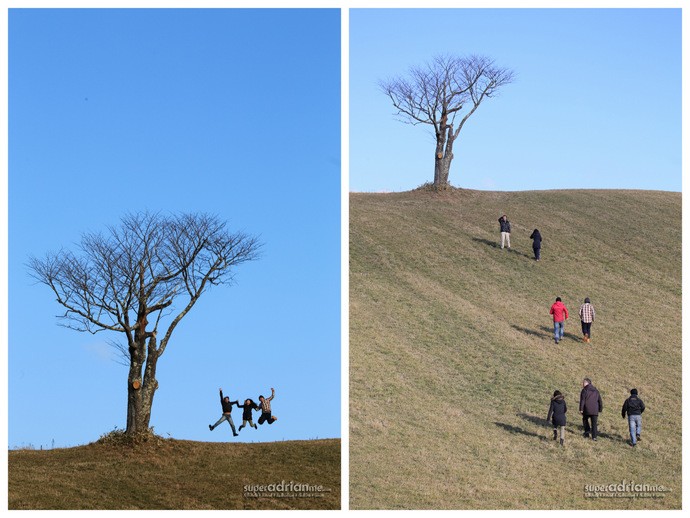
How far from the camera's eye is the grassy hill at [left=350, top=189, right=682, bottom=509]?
80.1 feet

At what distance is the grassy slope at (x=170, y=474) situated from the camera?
944 inches

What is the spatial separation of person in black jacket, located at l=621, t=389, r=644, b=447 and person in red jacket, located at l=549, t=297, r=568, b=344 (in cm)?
851

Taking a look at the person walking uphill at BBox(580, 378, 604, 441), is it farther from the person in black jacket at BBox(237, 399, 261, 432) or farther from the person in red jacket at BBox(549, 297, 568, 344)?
the person in black jacket at BBox(237, 399, 261, 432)

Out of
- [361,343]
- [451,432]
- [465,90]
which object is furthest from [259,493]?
[465,90]

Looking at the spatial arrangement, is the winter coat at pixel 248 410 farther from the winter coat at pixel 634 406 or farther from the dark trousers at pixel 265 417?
the winter coat at pixel 634 406

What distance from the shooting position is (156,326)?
2966cm

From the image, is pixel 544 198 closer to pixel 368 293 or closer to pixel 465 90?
pixel 465 90

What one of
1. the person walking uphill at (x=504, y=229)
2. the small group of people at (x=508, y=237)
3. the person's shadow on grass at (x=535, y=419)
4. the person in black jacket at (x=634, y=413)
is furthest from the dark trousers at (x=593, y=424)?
the person walking uphill at (x=504, y=229)

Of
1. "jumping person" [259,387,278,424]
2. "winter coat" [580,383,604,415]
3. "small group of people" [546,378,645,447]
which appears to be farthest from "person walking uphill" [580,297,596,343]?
"jumping person" [259,387,278,424]

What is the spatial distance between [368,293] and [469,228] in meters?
16.4

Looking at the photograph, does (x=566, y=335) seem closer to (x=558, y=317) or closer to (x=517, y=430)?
(x=558, y=317)

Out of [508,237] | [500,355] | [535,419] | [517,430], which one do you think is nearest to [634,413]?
[535,419]

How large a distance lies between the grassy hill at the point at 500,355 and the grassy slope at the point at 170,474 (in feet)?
7.47

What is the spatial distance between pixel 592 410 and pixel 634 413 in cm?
131
